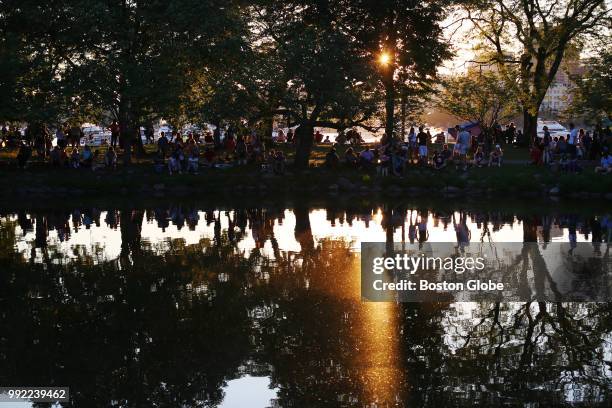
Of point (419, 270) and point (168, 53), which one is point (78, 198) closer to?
point (168, 53)

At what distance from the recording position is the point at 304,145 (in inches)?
1593

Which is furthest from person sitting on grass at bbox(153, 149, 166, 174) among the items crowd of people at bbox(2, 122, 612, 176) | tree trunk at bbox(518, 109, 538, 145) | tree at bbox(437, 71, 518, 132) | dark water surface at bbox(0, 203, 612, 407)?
tree trunk at bbox(518, 109, 538, 145)

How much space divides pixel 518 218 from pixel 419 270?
1012cm

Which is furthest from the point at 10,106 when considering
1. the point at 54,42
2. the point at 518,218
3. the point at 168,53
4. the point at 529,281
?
the point at 529,281

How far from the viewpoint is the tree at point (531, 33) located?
157 ft

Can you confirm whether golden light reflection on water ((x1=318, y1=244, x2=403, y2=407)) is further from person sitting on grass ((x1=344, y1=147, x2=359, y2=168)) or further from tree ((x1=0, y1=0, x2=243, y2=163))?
tree ((x1=0, y1=0, x2=243, y2=163))

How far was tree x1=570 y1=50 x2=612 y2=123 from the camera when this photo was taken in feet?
157

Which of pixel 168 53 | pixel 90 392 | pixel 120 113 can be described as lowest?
pixel 90 392

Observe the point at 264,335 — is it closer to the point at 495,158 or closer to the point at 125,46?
the point at 125,46

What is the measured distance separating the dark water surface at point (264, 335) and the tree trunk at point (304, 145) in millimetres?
17907

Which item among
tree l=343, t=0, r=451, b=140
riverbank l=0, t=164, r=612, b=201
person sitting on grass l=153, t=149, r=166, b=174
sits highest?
tree l=343, t=0, r=451, b=140

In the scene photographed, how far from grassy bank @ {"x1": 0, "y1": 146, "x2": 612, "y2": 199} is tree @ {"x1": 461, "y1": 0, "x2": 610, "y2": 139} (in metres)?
10.9

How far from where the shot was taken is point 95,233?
973 inches

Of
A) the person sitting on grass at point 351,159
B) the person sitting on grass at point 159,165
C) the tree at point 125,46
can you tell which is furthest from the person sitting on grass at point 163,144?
the person sitting on grass at point 351,159
